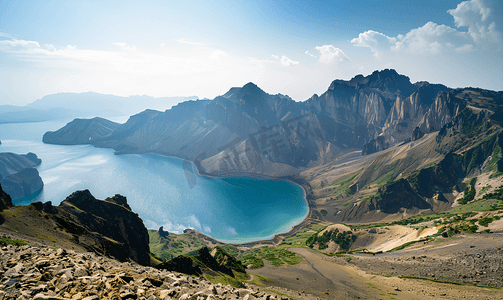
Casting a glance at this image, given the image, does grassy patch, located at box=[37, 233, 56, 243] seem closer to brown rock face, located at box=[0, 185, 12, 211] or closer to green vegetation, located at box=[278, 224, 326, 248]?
brown rock face, located at box=[0, 185, 12, 211]

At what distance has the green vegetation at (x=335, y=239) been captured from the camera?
290ft

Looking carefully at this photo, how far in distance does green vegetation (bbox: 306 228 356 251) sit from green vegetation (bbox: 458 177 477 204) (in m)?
86.8

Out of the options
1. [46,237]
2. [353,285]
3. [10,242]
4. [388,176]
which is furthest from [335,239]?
[388,176]

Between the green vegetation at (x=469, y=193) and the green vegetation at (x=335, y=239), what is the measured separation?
3417 inches

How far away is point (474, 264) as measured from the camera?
3878cm

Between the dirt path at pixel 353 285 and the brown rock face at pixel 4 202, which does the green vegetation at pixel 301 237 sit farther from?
the brown rock face at pixel 4 202

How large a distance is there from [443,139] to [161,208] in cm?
23955

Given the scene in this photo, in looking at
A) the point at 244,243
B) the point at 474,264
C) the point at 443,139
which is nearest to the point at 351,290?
the point at 474,264

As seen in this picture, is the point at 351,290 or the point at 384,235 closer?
the point at 351,290

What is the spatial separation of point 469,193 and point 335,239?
327 feet

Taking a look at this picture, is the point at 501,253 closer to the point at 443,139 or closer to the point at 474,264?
the point at 474,264

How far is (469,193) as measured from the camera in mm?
127188

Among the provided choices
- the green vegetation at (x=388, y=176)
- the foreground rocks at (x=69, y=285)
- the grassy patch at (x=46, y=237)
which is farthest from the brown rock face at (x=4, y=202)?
the green vegetation at (x=388, y=176)

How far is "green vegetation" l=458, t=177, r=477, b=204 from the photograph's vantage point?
124175 millimetres
